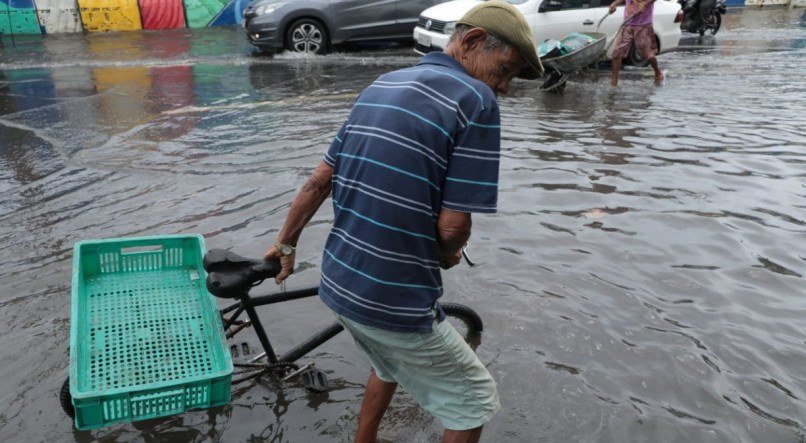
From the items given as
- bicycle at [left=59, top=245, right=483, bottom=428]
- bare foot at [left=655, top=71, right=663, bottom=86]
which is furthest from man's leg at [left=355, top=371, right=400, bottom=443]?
bare foot at [left=655, top=71, right=663, bottom=86]

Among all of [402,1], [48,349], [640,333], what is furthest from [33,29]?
[640,333]

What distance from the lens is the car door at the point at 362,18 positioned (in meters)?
13.2

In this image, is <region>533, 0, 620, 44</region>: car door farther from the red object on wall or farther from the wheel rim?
the red object on wall

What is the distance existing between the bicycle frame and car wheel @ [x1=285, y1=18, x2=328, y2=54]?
11075 mm

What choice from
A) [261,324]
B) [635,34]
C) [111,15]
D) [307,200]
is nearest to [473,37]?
[307,200]

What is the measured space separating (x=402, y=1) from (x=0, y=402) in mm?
11834

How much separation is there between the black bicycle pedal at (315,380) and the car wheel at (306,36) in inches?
435

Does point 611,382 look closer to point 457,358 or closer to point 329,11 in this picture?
point 457,358

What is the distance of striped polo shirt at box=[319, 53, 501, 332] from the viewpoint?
1.99m

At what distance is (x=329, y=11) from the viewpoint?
13172 millimetres

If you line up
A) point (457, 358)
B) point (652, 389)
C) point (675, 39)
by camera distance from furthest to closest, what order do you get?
point (675, 39) < point (652, 389) < point (457, 358)

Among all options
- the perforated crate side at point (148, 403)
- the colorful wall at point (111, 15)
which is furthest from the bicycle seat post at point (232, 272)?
the colorful wall at point (111, 15)

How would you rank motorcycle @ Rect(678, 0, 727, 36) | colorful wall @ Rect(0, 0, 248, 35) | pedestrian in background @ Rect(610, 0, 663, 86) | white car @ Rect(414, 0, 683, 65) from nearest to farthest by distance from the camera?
1. pedestrian in background @ Rect(610, 0, 663, 86)
2. white car @ Rect(414, 0, 683, 65)
3. colorful wall @ Rect(0, 0, 248, 35)
4. motorcycle @ Rect(678, 0, 727, 36)

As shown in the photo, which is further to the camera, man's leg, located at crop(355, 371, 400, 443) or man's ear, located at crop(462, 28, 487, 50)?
man's leg, located at crop(355, 371, 400, 443)
